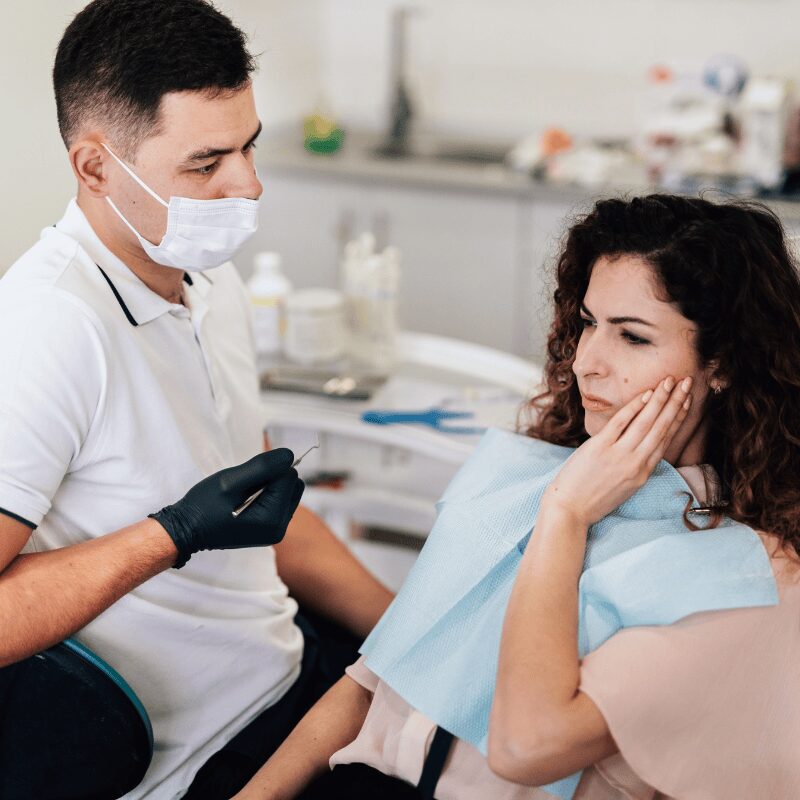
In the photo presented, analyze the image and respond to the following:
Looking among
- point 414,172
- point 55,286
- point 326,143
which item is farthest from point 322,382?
point 326,143

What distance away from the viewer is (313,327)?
6.89 ft

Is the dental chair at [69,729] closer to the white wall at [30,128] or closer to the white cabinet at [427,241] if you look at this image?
the white wall at [30,128]

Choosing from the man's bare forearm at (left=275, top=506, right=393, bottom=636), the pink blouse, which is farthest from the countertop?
the pink blouse

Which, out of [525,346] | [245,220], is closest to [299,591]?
[245,220]

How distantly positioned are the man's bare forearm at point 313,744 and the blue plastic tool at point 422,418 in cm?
59

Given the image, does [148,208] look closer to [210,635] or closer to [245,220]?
[245,220]

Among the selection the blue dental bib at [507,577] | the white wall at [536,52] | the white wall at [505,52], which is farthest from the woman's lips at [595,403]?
the white wall at [536,52]

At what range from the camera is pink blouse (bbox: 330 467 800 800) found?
1.08 m

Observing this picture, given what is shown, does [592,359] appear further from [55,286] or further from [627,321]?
[55,286]

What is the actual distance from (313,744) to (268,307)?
1047mm

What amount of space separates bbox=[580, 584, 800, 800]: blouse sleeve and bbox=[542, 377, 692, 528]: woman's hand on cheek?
160 millimetres

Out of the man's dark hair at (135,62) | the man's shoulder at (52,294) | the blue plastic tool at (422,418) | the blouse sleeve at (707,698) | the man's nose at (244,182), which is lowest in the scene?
the blue plastic tool at (422,418)

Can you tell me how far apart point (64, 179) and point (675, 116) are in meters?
1.86

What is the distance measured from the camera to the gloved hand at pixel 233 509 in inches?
49.3
